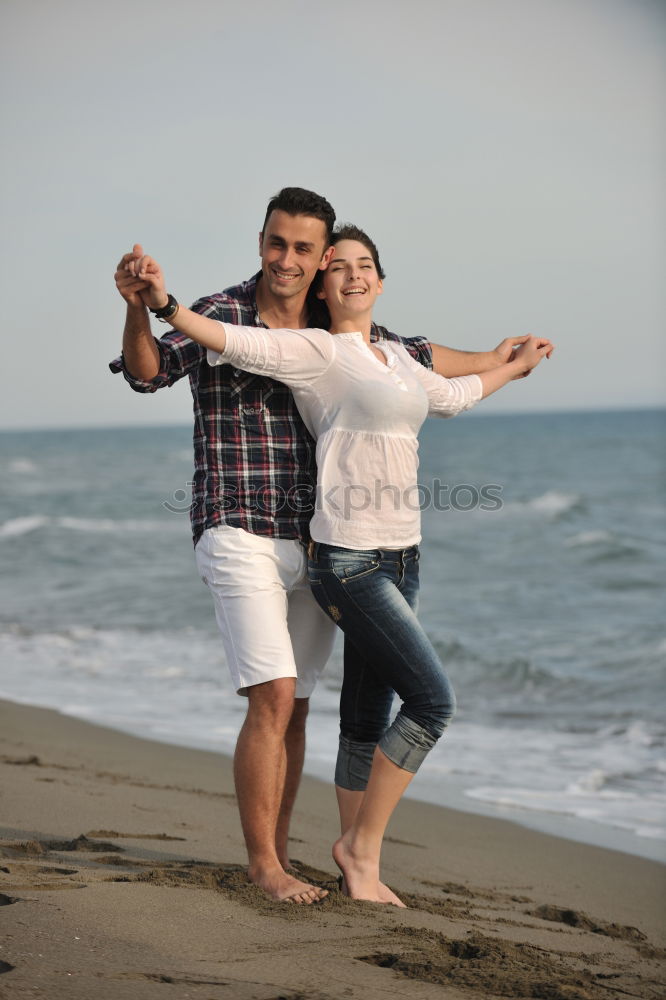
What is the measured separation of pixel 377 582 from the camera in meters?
3.08

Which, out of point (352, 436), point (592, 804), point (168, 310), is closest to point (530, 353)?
point (352, 436)

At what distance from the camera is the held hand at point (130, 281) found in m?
2.89

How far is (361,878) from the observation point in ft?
10.3

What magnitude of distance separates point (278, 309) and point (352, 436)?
0.53m

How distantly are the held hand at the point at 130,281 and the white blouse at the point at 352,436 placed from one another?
27cm

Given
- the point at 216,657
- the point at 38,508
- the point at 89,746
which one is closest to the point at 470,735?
the point at 89,746

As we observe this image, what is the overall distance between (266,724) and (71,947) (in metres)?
0.96

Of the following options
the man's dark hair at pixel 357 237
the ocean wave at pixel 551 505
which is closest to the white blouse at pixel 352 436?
the man's dark hair at pixel 357 237

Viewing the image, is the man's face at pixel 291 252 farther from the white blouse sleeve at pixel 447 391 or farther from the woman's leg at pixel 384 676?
the woman's leg at pixel 384 676

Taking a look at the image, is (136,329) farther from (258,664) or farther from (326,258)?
(258,664)

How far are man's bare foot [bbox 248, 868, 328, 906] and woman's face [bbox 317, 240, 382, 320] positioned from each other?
1738 millimetres

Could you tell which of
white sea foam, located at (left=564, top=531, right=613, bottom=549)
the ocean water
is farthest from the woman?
white sea foam, located at (left=564, top=531, right=613, bottom=549)

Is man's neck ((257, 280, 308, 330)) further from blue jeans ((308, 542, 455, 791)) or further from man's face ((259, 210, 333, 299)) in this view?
blue jeans ((308, 542, 455, 791))

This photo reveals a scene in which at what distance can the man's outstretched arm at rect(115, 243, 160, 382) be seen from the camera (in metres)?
2.91
